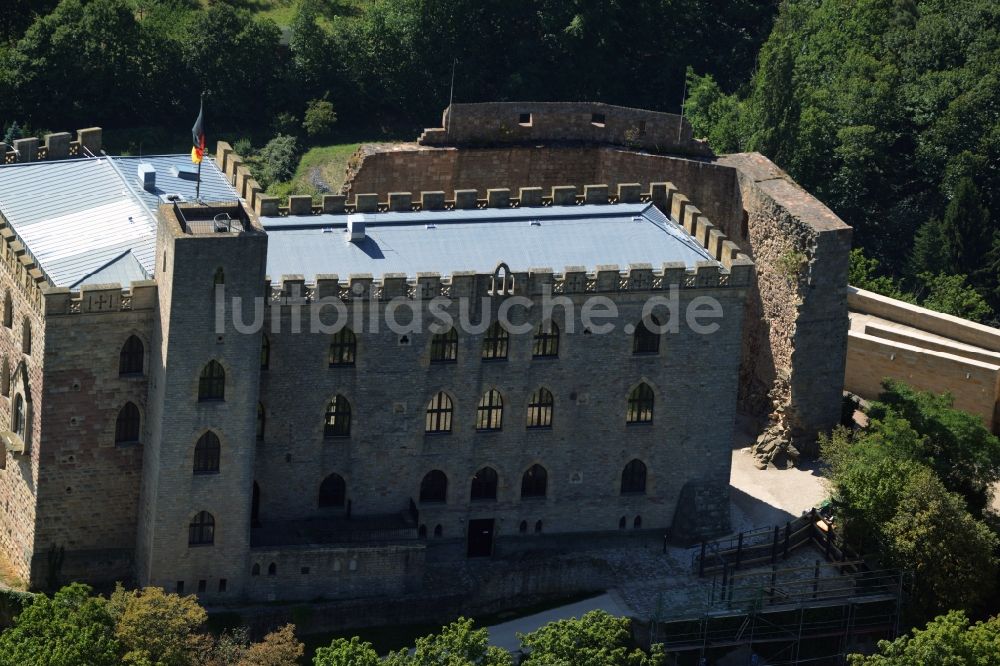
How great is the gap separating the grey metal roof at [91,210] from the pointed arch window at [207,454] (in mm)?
6427

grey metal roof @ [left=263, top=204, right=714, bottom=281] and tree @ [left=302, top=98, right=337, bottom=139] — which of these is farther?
tree @ [left=302, top=98, right=337, bottom=139]

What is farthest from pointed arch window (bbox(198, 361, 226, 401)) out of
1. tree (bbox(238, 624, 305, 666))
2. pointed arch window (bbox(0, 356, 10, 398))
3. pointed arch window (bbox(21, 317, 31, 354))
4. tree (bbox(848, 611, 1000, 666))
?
tree (bbox(848, 611, 1000, 666))

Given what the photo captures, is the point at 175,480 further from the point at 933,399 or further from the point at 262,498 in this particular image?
the point at 933,399

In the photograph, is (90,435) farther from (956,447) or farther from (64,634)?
(956,447)

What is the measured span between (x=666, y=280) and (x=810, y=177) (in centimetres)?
4440

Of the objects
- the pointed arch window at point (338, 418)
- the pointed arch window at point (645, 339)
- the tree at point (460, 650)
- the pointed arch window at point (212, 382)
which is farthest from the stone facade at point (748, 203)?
the tree at point (460, 650)

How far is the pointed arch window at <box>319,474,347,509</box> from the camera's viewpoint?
95.7m

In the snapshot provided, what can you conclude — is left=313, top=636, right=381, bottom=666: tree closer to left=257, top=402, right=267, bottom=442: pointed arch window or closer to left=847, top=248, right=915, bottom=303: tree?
left=257, top=402, right=267, bottom=442: pointed arch window

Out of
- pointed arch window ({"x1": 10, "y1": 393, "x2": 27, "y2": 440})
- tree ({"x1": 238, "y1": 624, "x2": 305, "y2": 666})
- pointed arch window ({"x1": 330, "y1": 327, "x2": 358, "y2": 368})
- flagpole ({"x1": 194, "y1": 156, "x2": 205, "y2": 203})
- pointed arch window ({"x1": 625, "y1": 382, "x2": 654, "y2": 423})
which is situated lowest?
tree ({"x1": 238, "y1": 624, "x2": 305, "y2": 666})

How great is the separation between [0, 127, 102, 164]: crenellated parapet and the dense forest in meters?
32.0

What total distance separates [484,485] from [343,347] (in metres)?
8.42

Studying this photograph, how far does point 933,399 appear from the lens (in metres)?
108

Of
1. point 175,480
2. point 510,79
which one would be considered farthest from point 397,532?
point 510,79

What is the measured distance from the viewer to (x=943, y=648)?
3558 inches
